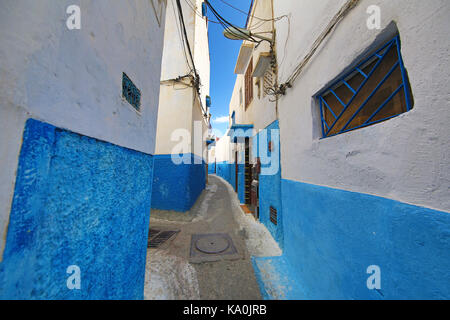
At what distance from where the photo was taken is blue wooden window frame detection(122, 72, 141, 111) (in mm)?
1719

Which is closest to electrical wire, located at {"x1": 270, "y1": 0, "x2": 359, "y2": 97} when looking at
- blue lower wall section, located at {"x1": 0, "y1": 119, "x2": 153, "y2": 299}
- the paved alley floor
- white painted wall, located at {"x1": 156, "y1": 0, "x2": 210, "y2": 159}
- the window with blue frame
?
the window with blue frame

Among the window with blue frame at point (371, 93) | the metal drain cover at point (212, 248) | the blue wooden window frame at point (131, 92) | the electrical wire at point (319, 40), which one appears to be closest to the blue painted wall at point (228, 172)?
the metal drain cover at point (212, 248)

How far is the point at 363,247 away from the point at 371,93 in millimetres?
1614

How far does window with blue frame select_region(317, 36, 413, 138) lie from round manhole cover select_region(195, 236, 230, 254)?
3.38 metres

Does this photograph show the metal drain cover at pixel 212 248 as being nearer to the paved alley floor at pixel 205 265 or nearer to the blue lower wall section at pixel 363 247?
the paved alley floor at pixel 205 265

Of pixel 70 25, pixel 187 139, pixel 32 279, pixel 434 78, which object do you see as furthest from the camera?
pixel 187 139

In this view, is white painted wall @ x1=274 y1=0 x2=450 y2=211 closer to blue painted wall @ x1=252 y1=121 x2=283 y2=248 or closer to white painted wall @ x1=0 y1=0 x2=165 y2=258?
blue painted wall @ x1=252 y1=121 x2=283 y2=248

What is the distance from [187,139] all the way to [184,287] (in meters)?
4.76

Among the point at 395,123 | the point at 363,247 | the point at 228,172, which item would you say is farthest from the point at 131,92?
the point at 228,172

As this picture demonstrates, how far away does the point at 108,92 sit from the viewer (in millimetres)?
1411

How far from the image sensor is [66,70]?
0.99 m

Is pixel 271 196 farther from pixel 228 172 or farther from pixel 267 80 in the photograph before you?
pixel 228 172
